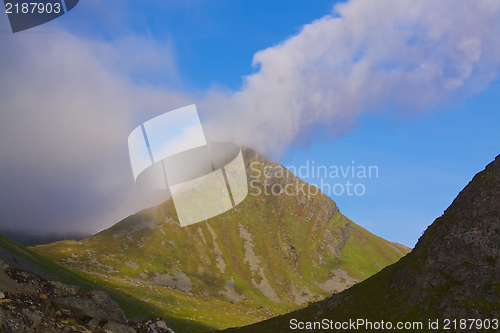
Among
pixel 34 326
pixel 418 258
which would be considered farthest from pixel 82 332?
pixel 418 258

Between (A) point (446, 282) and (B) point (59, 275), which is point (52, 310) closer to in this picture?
(A) point (446, 282)

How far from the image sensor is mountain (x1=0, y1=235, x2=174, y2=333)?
125 feet

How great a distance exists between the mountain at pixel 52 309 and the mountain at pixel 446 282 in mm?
35304

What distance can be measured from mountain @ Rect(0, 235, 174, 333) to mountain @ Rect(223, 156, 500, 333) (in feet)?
116

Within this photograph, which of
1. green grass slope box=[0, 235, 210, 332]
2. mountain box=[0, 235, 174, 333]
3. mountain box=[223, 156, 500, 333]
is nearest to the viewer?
mountain box=[0, 235, 174, 333]

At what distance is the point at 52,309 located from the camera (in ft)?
143

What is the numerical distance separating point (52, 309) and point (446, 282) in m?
64.8

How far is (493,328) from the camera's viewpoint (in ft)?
188

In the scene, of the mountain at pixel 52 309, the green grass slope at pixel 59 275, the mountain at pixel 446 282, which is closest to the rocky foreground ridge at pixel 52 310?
the mountain at pixel 52 309

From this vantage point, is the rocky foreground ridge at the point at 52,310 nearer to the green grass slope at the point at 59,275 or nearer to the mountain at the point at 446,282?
the mountain at the point at 446,282

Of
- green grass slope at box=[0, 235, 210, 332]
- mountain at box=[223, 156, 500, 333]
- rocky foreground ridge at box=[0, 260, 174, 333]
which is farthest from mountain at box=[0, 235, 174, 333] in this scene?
green grass slope at box=[0, 235, 210, 332]

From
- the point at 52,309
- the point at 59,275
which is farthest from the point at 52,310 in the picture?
the point at 59,275

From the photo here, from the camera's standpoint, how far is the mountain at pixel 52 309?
38.0 m

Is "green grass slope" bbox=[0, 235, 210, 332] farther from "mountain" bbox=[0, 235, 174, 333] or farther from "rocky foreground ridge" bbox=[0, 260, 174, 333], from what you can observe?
"rocky foreground ridge" bbox=[0, 260, 174, 333]
